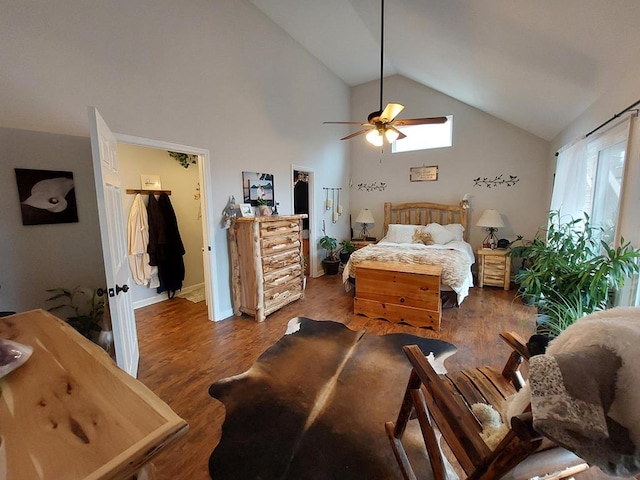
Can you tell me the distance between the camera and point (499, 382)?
1.42 m

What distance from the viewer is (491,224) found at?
431 centimetres

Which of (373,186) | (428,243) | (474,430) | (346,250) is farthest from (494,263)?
(474,430)

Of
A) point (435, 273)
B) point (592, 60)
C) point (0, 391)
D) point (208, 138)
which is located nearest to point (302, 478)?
point (0, 391)

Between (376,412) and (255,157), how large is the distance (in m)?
3.13

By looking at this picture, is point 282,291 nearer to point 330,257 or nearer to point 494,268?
point 330,257

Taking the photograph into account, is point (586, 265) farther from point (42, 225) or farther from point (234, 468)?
point (42, 225)

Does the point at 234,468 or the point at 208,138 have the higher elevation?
the point at 208,138

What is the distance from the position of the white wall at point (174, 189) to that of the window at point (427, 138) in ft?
12.8

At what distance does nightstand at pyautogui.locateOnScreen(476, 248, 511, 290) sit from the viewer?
4.19 metres

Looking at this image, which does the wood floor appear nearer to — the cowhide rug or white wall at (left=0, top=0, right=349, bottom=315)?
the cowhide rug

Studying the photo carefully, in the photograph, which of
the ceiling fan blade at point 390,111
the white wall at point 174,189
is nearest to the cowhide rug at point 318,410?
the ceiling fan blade at point 390,111

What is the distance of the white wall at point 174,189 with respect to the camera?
351cm

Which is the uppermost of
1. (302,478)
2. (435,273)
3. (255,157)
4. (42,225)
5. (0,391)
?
(255,157)

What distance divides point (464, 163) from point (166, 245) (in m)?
5.12
